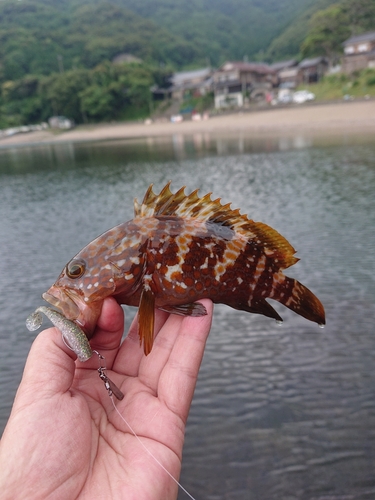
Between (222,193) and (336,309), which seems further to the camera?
(222,193)

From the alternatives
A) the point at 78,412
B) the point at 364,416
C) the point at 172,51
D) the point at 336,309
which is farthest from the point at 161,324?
the point at 172,51

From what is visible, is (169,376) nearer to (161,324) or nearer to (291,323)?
(161,324)

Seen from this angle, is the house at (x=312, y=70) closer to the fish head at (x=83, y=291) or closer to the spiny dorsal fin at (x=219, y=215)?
the spiny dorsal fin at (x=219, y=215)

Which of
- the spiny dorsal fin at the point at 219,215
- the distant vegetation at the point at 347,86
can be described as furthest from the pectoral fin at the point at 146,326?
the distant vegetation at the point at 347,86

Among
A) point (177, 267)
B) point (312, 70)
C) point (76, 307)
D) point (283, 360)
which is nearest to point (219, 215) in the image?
point (177, 267)

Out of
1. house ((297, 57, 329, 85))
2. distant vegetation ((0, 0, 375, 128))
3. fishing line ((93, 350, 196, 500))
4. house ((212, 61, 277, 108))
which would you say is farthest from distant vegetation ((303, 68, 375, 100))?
fishing line ((93, 350, 196, 500))

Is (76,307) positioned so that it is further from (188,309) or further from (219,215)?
(219,215)
